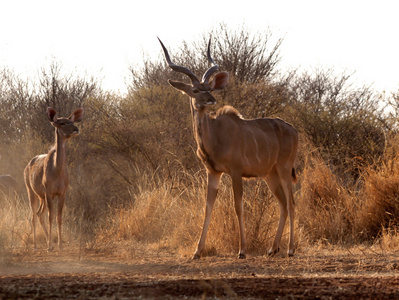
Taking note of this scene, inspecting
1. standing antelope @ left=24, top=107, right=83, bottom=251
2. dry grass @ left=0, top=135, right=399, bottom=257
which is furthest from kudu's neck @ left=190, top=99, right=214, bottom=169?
standing antelope @ left=24, top=107, right=83, bottom=251

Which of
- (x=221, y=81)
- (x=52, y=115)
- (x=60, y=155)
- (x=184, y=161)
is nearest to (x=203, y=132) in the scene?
(x=221, y=81)

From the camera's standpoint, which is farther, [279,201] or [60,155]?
[60,155]

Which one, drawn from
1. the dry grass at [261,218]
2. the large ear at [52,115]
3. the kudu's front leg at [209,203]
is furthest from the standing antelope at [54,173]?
the kudu's front leg at [209,203]

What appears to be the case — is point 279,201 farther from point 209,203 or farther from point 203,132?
point 203,132

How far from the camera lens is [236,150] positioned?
782 centimetres

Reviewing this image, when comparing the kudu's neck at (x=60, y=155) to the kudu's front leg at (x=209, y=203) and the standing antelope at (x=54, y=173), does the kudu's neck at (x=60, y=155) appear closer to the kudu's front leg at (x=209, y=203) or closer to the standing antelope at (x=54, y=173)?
the standing antelope at (x=54, y=173)

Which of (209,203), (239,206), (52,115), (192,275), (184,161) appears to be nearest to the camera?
(192,275)

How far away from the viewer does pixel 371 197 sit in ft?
31.2

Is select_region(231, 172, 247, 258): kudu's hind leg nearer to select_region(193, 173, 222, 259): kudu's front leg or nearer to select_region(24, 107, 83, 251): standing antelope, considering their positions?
select_region(193, 173, 222, 259): kudu's front leg

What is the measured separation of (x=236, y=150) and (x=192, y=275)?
2216 mm

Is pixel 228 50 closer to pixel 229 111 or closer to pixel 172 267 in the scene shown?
pixel 229 111

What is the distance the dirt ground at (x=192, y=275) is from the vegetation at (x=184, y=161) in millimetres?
473

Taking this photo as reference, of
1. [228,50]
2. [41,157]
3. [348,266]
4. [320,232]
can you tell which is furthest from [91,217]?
[228,50]

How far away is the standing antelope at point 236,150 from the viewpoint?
25.4ft
